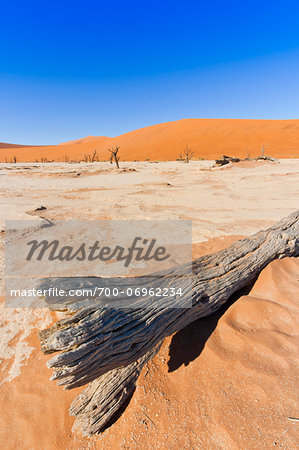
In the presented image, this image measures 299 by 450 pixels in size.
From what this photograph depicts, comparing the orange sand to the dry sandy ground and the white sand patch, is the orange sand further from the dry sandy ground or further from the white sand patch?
the white sand patch

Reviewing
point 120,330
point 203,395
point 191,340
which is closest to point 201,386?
point 203,395

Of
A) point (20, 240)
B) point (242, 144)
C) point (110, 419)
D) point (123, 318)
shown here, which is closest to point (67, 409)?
point (110, 419)

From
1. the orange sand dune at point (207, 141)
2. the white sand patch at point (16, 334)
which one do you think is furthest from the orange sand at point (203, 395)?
the orange sand dune at point (207, 141)

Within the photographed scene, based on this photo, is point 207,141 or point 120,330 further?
point 207,141

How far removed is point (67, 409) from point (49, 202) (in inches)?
314

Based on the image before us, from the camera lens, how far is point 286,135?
44.4m

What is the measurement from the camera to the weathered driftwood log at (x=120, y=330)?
143 cm

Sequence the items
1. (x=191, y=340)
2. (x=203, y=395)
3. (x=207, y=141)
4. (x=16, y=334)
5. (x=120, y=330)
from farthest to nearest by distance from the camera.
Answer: (x=207, y=141) → (x=16, y=334) → (x=191, y=340) → (x=203, y=395) → (x=120, y=330)

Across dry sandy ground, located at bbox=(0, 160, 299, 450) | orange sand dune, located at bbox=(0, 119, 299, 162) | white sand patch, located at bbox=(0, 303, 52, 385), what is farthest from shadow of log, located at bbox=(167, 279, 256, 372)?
orange sand dune, located at bbox=(0, 119, 299, 162)

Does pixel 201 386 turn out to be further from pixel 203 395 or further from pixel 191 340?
pixel 191 340

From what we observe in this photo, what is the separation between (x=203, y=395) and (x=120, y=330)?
89 cm

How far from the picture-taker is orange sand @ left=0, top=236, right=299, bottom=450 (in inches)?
61.1

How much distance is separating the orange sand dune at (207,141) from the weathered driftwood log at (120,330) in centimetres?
3499

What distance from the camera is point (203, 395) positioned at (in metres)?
1.77
